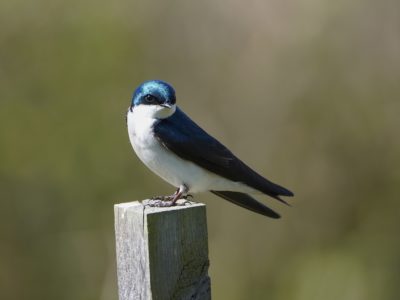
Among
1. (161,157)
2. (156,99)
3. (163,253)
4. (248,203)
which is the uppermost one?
(156,99)

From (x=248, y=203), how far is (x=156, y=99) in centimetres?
42

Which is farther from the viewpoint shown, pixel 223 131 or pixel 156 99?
pixel 223 131

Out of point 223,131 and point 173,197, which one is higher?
point 223,131

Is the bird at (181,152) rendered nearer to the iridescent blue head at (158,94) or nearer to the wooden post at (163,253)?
the iridescent blue head at (158,94)

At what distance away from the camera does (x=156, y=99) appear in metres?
2.54

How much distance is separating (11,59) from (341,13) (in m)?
1.42

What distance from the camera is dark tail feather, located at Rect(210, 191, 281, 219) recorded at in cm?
252

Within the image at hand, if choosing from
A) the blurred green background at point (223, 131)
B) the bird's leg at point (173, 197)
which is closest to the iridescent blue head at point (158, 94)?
the bird's leg at point (173, 197)

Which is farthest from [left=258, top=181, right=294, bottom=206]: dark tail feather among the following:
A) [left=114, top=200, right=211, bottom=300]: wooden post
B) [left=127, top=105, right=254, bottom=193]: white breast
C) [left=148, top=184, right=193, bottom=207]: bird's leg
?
[left=114, top=200, right=211, bottom=300]: wooden post

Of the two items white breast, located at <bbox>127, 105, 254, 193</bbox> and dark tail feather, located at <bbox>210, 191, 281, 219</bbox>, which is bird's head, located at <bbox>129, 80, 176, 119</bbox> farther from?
dark tail feather, located at <bbox>210, 191, 281, 219</bbox>

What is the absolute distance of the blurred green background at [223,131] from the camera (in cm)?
356

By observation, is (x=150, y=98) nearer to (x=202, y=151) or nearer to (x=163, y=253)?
(x=202, y=151)

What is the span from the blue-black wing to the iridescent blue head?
0.06m

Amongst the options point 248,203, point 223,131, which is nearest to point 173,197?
point 248,203
